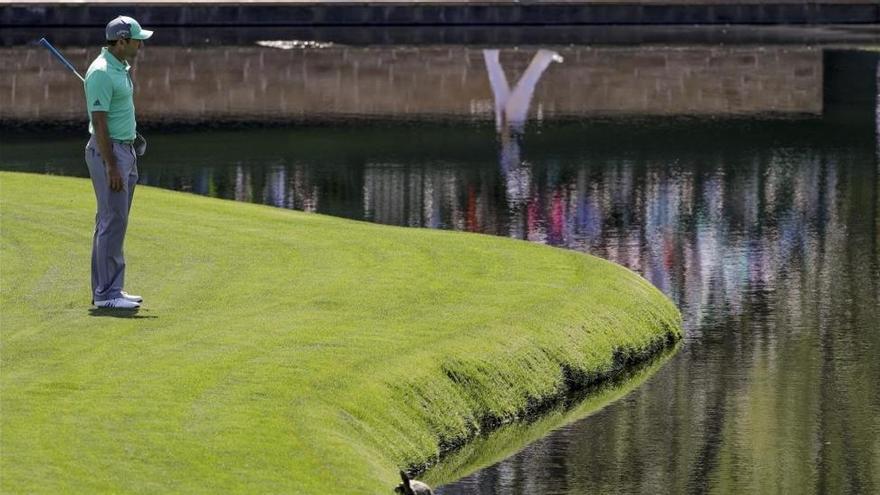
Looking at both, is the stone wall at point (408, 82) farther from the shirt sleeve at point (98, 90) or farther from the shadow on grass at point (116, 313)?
the shirt sleeve at point (98, 90)

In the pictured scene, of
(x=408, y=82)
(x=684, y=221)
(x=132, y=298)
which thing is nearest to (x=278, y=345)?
(x=132, y=298)

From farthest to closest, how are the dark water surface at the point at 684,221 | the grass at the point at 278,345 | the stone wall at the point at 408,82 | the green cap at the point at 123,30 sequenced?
the stone wall at the point at 408,82 → the dark water surface at the point at 684,221 → the green cap at the point at 123,30 → the grass at the point at 278,345

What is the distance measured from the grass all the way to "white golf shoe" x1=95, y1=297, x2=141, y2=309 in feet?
0.35

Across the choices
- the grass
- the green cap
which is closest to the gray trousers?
the grass

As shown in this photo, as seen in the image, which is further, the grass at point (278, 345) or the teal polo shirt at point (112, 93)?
the teal polo shirt at point (112, 93)

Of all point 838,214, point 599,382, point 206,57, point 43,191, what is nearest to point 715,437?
point 599,382

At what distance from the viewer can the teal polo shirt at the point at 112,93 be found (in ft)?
55.0

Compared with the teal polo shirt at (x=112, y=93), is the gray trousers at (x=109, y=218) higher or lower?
lower

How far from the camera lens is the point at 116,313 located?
58.5ft

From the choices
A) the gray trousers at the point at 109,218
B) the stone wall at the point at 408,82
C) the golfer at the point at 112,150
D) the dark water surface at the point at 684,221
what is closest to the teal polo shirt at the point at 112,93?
the golfer at the point at 112,150

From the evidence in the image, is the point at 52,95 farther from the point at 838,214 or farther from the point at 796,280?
the point at 796,280

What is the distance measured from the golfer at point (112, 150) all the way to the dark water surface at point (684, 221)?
3868 millimetres

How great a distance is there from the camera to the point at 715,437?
57.6 ft

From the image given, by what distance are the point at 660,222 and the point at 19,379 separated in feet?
59.8
